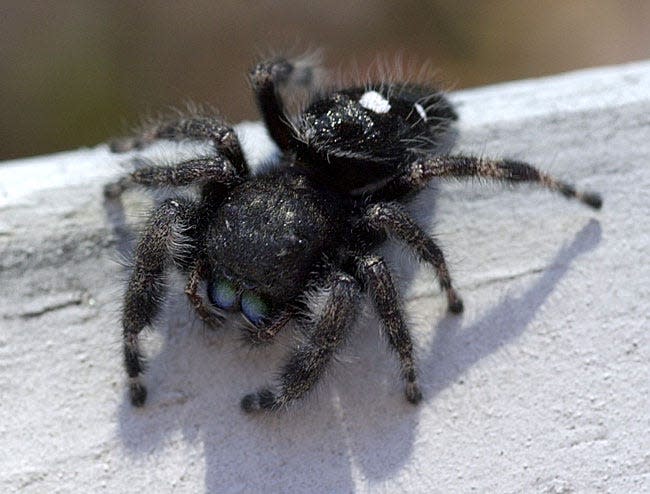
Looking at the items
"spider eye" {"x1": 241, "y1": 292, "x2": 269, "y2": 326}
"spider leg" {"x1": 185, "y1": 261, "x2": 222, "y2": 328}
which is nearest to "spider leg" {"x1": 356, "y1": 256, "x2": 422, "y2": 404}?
"spider eye" {"x1": 241, "y1": 292, "x2": 269, "y2": 326}

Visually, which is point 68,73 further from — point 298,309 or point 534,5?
point 534,5

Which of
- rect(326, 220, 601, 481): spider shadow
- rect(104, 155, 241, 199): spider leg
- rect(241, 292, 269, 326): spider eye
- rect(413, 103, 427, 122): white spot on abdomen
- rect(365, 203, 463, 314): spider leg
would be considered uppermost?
rect(104, 155, 241, 199): spider leg

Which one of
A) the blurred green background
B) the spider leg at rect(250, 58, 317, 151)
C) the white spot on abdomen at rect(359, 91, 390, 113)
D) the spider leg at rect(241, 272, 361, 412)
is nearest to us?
the spider leg at rect(241, 272, 361, 412)

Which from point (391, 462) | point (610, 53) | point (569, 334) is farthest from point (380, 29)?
point (391, 462)

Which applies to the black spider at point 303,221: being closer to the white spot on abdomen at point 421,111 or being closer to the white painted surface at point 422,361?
the white spot on abdomen at point 421,111

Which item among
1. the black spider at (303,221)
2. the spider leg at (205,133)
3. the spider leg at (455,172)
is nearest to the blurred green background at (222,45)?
the spider leg at (205,133)

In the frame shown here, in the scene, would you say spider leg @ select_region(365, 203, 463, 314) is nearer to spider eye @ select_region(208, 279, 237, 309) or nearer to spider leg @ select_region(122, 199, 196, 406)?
spider eye @ select_region(208, 279, 237, 309)

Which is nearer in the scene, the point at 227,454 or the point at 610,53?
the point at 227,454
